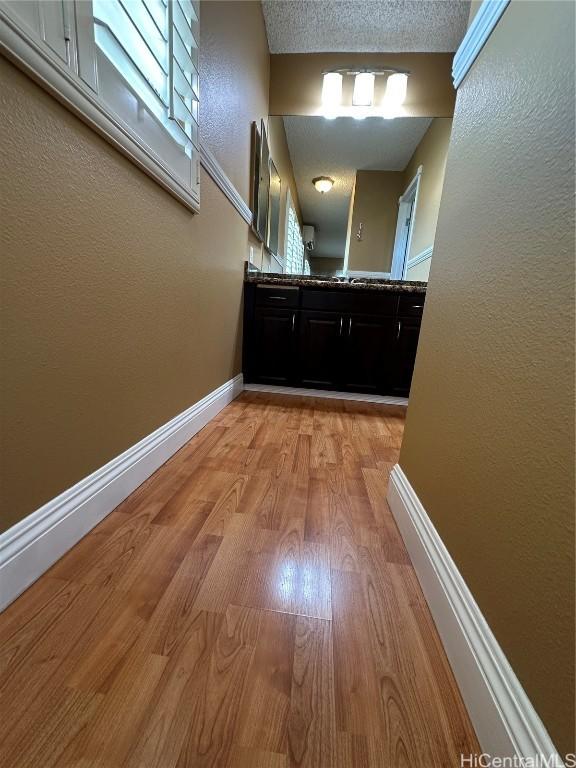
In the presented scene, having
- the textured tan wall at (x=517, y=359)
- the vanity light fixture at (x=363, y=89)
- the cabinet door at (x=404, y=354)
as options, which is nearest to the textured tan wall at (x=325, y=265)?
the cabinet door at (x=404, y=354)

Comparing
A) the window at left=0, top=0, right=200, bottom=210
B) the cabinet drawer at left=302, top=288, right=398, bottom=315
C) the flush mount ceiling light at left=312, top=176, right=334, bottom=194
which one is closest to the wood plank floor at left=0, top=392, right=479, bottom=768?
the window at left=0, top=0, right=200, bottom=210

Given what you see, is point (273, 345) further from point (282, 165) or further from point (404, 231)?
point (282, 165)

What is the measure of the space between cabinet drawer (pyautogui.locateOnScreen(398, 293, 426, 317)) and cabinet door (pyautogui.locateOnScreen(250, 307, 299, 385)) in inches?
30.2

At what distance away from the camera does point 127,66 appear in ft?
2.66

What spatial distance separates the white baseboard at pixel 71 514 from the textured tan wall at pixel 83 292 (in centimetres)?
4

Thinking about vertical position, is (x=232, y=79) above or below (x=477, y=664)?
above

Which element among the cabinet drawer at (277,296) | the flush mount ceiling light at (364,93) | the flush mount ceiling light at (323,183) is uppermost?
the flush mount ceiling light at (364,93)

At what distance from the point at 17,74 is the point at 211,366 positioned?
4.18 ft

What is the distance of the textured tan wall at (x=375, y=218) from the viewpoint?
8.54 feet

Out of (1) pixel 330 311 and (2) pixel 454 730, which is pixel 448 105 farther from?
(2) pixel 454 730

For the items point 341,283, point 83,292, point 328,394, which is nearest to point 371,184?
point 341,283

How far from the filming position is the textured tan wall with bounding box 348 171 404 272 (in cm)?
260

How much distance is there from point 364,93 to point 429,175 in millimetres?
823

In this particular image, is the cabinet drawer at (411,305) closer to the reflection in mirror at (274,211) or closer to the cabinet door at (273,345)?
the cabinet door at (273,345)
